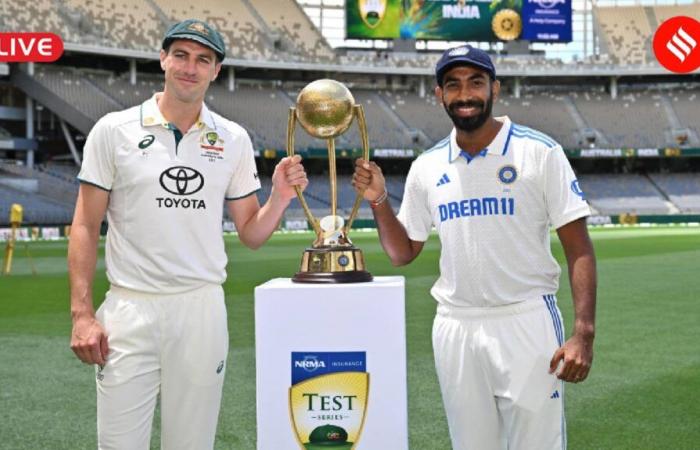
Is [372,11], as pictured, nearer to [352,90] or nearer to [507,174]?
[352,90]

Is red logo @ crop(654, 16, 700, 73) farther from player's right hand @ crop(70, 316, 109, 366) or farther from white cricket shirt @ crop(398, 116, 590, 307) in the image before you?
player's right hand @ crop(70, 316, 109, 366)

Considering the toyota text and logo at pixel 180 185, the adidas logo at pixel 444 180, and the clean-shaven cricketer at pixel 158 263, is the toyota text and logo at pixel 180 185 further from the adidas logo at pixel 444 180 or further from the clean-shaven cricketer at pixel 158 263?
the adidas logo at pixel 444 180

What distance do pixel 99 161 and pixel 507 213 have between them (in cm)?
160

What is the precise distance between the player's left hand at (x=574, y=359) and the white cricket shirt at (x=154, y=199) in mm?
1370

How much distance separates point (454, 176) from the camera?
3.14 m

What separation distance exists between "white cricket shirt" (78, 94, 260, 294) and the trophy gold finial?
1.63ft

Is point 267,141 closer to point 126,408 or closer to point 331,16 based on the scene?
point 331,16

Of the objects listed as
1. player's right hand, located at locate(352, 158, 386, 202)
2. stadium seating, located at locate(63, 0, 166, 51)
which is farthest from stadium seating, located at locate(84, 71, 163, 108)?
player's right hand, located at locate(352, 158, 386, 202)

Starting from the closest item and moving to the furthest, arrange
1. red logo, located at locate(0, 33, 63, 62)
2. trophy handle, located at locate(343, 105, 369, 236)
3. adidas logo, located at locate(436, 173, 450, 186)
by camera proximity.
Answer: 1. adidas logo, located at locate(436, 173, 450, 186)
2. trophy handle, located at locate(343, 105, 369, 236)
3. red logo, located at locate(0, 33, 63, 62)

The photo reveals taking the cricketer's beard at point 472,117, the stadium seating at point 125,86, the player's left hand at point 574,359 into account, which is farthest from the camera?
the stadium seating at point 125,86

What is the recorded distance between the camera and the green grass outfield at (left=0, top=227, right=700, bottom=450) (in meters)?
5.19

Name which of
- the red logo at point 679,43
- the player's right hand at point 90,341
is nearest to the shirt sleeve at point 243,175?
the player's right hand at point 90,341

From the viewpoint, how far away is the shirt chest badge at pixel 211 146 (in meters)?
3.19

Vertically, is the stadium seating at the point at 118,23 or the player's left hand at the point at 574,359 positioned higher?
the stadium seating at the point at 118,23
